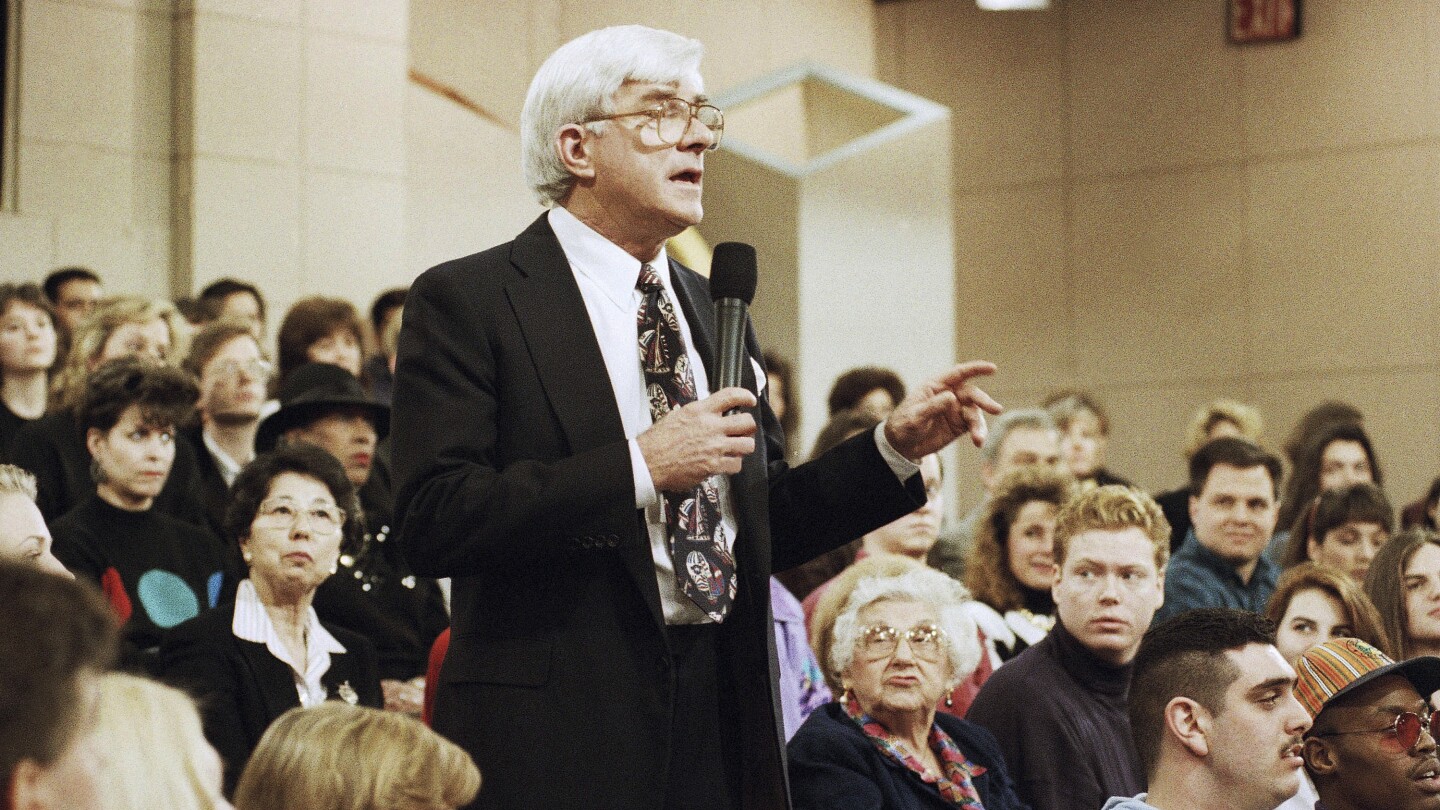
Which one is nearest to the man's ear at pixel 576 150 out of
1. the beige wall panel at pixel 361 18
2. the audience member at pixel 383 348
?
the audience member at pixel 383 348

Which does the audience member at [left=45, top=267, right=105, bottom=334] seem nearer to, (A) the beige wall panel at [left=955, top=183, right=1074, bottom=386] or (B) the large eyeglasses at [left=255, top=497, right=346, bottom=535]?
(B) the large eyeglasses at [left=255, top=497, right=346, bottom=535]

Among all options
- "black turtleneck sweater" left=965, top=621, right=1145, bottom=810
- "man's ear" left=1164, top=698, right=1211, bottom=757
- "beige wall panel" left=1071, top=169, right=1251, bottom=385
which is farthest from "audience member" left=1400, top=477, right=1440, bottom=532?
"beige wall panel" left=1071, top=169, right=1251, bottom=385

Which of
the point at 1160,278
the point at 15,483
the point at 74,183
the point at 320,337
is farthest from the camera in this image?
the point at 1160,278

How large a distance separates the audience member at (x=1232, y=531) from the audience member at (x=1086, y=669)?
992 mm

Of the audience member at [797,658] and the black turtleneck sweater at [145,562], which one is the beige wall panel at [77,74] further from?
the audience member at [797,658]

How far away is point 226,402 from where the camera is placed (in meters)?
4.85

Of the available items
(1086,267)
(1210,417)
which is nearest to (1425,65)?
(1086,267)

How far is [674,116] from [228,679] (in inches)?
64.5

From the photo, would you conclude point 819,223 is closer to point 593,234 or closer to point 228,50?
point 228,50

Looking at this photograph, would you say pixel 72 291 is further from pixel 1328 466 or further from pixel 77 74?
pixel 1328 466

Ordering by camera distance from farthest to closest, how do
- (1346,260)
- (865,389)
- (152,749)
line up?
1. (1346,260)
2. (865,389)
3. (152,749)

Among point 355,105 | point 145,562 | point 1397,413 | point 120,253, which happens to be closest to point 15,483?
point 145,562

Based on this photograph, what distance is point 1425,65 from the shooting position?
9.69 meters

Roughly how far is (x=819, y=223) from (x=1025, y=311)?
3.55 m
